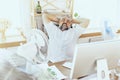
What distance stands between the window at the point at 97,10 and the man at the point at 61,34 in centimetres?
111

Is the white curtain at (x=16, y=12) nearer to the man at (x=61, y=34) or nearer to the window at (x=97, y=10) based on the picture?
the window at (x=97, y=10)

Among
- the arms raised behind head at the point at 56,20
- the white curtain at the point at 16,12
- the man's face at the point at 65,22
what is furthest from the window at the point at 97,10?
the man's face at the point at 65,22

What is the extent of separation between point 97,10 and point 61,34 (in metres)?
1.45

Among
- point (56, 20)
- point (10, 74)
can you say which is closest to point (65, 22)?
point (56, 20)

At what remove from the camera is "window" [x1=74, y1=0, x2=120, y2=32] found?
2674 millimetres

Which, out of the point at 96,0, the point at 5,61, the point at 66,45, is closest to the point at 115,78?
the point at 66,45

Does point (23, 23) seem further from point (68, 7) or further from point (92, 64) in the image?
point (92, 64)

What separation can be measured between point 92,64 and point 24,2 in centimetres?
151

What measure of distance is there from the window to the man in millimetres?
1109

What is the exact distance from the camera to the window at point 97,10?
8.77 ft

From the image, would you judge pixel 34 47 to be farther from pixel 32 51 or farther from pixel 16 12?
pixel 16 12

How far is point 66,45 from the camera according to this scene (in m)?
1.54

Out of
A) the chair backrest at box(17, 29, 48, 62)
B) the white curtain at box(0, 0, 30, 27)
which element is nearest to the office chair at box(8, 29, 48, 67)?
the chair backrest at box(17, 29, 48, 62)

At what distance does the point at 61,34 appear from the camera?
148cm
